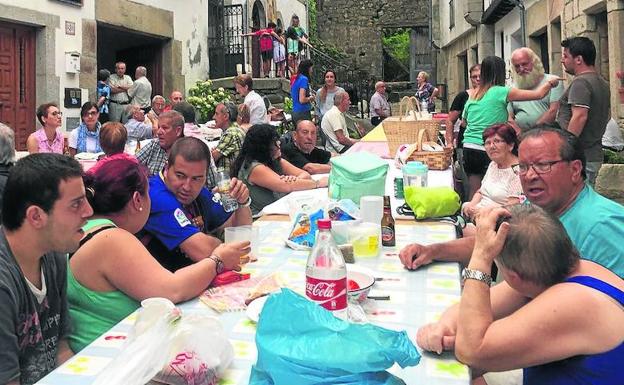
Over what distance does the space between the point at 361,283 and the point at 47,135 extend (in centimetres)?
541

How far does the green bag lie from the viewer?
126 inches

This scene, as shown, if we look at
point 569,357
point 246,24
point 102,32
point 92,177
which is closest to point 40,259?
point 92,177

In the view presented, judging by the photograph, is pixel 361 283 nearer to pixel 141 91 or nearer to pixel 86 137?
pixel 86 137

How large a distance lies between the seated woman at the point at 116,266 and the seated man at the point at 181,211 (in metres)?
0.29

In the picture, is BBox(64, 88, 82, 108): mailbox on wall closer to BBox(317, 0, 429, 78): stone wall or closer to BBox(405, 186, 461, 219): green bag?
BBox(405, 186, 461, 219): green bag

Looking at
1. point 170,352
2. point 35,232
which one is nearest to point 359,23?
point 35,232

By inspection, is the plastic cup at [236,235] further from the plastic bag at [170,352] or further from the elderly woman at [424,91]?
the elderly woman at [424,91]

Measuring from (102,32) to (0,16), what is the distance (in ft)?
14.5

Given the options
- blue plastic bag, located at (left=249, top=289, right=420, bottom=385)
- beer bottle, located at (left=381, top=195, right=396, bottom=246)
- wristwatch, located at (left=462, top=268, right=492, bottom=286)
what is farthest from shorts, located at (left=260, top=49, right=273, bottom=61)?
blue plastic bag, located at (left=249, top=289, right=420, bottom=385)

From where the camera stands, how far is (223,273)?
2168 mm

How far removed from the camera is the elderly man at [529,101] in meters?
5.07

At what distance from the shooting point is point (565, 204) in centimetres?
217

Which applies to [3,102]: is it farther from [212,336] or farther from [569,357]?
[569,357]

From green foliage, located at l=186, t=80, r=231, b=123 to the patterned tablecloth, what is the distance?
846 cm
